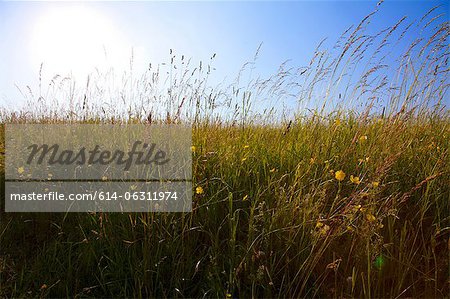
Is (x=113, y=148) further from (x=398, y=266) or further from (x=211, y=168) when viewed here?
(x=398, y=266)

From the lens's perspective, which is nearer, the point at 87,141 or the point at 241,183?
the point at 241,183

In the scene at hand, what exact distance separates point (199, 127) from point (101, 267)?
1507 mm

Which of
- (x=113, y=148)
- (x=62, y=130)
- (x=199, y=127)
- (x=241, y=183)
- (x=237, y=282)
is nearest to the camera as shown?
(x=237, y=282)

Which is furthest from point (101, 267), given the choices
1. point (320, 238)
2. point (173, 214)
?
point (320, 238)

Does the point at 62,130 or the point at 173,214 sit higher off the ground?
the point at 62,130

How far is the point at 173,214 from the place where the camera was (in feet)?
5.11

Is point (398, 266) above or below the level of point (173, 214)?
below

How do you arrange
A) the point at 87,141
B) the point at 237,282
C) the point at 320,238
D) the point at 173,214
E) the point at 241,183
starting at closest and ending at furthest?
the point at 237,282, the point at 320,238, the point at 173,214, the point at 241,183, the point at 87,141

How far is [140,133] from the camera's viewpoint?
101 inches

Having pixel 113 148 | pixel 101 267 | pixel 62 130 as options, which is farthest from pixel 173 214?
pixel 62 130

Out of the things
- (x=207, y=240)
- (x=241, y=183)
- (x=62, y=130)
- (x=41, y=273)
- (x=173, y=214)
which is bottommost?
(x=41, y=273)

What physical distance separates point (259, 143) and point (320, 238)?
991mm

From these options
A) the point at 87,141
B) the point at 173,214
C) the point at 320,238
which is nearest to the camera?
the point at 320,238

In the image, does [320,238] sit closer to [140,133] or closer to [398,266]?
[398,266]
